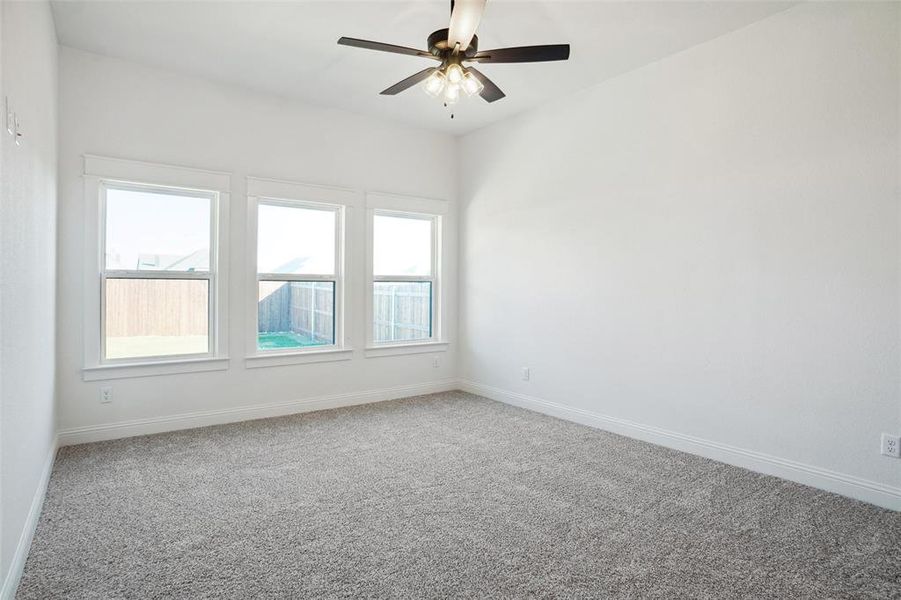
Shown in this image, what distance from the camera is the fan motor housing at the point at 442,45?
9.16 feet

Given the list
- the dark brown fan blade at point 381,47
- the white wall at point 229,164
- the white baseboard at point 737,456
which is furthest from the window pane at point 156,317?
the white baseboard at point 737,456

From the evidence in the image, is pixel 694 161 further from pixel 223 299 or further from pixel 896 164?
pixel 223 299

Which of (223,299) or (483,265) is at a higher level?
(483,265)

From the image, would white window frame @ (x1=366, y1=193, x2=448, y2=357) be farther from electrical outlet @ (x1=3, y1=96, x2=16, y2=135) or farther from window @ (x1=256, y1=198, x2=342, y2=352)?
electrical outlet @ (x1=3, y1=96, x2=16, y2=135)

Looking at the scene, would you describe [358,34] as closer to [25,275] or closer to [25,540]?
[25,275]

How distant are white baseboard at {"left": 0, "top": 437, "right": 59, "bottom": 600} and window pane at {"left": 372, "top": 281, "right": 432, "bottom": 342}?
2848 millimetres

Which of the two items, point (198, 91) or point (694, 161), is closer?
point (694, 161)

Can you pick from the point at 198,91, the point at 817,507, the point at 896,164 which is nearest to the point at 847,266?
the point at 896,164

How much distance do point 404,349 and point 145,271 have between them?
2.46 metres

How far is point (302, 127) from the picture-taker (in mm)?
4656

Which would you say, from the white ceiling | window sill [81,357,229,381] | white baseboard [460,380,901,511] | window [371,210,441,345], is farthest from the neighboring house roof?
white baseboard [460,380,901,511]

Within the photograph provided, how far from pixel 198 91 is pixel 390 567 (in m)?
3.92

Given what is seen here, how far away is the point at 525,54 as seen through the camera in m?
2.75

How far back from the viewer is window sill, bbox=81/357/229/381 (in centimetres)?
373
